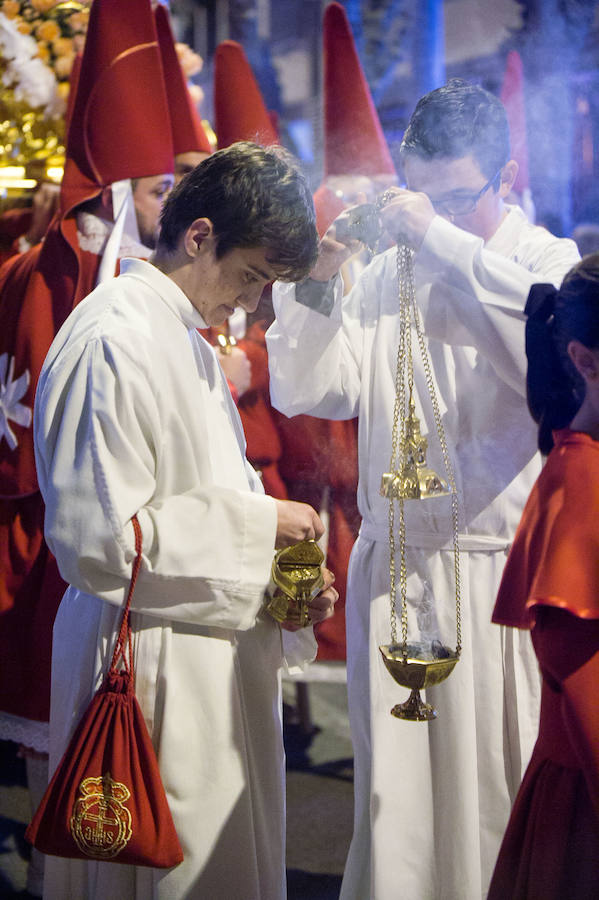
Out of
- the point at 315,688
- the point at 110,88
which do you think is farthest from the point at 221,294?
the point at 315,688

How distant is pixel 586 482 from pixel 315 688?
342 centimetres

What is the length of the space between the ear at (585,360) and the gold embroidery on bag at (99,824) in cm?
101

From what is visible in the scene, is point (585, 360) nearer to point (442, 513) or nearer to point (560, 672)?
point (560, 672)

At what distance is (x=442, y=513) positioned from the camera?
199cm

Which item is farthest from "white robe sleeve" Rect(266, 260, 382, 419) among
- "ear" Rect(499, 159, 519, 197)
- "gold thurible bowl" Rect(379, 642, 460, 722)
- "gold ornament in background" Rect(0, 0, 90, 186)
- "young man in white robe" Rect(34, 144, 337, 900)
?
"gold ornament in background" Rect(0, 0, 90, 186)

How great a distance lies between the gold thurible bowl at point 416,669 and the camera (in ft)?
5.19

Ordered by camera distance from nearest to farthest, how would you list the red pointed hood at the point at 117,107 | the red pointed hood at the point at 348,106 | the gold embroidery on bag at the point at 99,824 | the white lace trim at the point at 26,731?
the gold embroidery on bag at the point at 99,824 → the red pointed hood at the point at 348,106 → the red pointed hood at the point at 117,107 → the white lace trim at the point at 26,731

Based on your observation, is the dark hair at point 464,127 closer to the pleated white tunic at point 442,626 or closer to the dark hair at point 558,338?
the pleated white tunic at point 442,626

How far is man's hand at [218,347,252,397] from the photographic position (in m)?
2.89

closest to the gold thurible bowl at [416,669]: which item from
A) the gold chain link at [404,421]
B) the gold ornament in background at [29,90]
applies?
the gold chain link at [404,421]

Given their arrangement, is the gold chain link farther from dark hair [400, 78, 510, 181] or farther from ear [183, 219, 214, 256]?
ear [183, 219, 214, 256]

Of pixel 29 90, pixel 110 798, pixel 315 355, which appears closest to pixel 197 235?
pixel 315 355

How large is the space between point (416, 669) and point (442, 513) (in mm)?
494

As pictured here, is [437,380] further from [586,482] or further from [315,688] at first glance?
[315,688]
